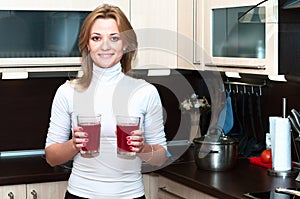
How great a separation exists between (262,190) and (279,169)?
39cm

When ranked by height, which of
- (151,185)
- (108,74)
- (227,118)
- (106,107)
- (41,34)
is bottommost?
(151,185)

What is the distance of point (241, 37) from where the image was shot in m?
3.24

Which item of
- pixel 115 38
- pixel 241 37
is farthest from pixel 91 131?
pixel 241 37

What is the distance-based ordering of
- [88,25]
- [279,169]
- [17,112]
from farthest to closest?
[17,112] < [279,169] < [88,25]

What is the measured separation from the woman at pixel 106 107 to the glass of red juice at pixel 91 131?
0.58ft

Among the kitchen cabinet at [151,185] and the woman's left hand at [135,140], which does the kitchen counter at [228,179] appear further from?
the woman's left hand at [135,140]

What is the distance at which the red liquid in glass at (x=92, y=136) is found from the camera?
213 centimetres

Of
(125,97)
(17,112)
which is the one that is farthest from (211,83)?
(125,97)

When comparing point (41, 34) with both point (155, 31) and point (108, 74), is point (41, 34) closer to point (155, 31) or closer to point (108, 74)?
point (155, 31)

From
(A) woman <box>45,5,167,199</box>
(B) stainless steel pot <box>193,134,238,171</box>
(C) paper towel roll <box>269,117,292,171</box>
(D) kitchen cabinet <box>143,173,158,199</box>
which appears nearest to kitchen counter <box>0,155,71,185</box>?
(D) kitchen cabinet <box>143,173,158,199</box>

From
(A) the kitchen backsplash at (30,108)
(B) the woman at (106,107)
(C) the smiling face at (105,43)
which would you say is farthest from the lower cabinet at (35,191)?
(C) the smiling face at (105,43)

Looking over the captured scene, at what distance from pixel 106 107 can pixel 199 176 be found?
0.94 m

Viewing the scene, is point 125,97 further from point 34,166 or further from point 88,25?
point 34,166

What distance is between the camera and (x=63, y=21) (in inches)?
136
